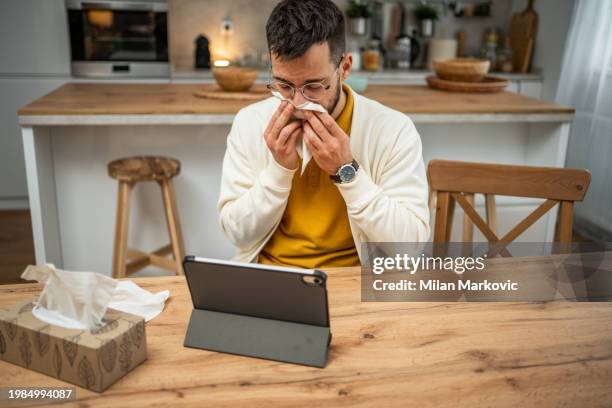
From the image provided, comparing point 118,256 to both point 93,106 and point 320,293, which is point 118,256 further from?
point 320,293

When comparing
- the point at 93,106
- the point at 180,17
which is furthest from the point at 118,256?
the point at 180,17

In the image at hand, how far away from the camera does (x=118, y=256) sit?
2545 millimetres

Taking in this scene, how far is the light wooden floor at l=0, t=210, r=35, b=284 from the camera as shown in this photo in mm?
3170

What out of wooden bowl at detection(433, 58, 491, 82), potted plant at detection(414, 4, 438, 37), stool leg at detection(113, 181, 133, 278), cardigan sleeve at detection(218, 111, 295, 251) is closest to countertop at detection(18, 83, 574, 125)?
wooden bowl at detection(433, 58, 491, 82)

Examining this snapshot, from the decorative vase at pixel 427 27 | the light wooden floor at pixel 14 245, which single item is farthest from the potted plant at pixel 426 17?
the light wooden floor at pixel 14 245

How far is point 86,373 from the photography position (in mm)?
914

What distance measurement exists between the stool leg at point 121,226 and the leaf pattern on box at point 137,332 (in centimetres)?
160

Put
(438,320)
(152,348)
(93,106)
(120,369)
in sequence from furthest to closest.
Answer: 1. (93,106)
2. (438,320)
3. (152,348)
4. (120,369)

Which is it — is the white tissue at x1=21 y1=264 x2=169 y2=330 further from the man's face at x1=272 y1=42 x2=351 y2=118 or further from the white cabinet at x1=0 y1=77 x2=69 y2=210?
the white cabinet at x1=0 y1=77 x2=69 y2=210

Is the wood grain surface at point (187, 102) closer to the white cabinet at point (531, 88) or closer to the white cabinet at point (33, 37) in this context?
the white cabinet at point (33, 37)

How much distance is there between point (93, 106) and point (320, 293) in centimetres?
185

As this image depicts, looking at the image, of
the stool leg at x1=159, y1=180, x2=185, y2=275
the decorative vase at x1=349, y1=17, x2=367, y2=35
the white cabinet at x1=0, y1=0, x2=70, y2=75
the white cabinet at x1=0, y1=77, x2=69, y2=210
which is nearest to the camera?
the stool leg at x1=159, y1=180, x2=185, y2=275

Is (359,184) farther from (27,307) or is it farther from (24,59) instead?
(24,59)

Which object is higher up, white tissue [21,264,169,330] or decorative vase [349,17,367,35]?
decorative vase [349,17,367,35]
